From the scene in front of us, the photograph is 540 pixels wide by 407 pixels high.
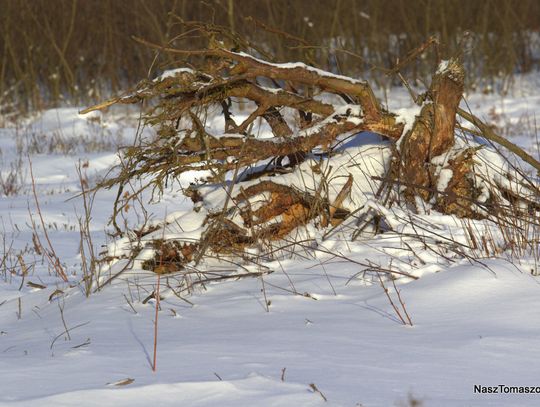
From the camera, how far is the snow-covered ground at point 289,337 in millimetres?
2203

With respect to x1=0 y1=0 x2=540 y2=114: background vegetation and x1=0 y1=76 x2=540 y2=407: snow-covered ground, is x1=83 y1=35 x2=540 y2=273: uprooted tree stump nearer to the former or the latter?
x1=0 y1=76 x2=540 y2=407: snow-covered ground

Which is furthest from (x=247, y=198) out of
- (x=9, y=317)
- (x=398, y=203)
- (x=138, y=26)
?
(x=138, y=26)

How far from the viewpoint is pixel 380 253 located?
384cm

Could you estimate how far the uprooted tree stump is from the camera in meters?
4.10

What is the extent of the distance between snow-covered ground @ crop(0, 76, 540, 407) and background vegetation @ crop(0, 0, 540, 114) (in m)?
11.7

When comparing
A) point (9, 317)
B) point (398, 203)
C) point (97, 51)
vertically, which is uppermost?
point (97, 51)

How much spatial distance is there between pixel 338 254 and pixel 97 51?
13.7 metres

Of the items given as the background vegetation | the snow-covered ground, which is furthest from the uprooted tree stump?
the background vegetation

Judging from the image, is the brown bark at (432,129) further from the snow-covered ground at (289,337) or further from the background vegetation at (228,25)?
the background vegetation at (228,25)

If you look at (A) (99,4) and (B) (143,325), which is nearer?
(B) (143,325)

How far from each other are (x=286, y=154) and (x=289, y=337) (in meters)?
1.69

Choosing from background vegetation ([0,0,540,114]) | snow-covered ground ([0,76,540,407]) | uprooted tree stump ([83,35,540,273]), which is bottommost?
snow-covered ground ([0,76,540,407])

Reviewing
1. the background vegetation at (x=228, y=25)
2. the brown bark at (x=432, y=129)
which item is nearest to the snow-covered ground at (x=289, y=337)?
the brown bark at (x=432, y=129)

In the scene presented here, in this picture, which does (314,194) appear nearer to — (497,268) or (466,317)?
(497,268)
